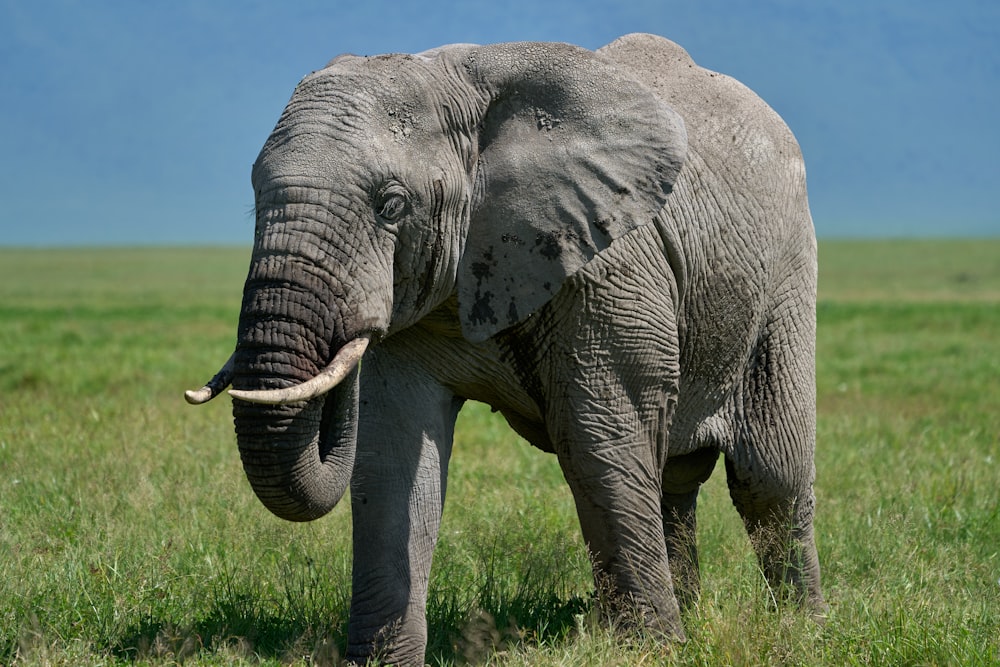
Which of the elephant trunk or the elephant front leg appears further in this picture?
the elephant front leg

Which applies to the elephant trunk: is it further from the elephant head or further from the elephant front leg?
the elephant front leg

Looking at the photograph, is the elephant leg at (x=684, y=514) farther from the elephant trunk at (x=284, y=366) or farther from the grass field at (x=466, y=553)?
the elephant trunk at (x=284, y=366)

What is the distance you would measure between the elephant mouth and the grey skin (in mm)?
14

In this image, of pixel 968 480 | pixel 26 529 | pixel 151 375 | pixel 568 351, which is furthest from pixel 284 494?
pixel 151 375

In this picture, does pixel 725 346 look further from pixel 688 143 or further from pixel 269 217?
pixel 269 217

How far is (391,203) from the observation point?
411cm

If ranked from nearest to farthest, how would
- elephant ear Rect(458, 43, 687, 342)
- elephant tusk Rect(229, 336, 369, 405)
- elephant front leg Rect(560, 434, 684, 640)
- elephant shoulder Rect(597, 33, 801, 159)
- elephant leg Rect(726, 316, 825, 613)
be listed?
elephant tusk Rect(229, 336, 369, 405) → elephant ear Rect(458, 43, 687, 342) → elephant front leg Rect(560, 434, 684, 640) → elephant shoulder Rect(597, 33, 801, 159) → elephant leg Rect(726, 316, 825, 613)

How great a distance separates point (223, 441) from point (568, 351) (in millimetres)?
5463

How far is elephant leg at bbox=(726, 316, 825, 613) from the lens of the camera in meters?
5.62

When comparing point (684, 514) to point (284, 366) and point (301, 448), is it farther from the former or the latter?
point (284, 366)

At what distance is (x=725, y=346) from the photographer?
5289mm

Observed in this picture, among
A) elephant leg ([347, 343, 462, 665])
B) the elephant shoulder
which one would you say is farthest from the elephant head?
the elephant shoulder

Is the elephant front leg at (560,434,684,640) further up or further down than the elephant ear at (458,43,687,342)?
further down

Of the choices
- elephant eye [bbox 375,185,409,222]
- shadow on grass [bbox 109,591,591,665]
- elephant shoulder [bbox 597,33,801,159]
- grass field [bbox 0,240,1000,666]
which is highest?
elephant shoulder [bbox 597,33,801,159]
